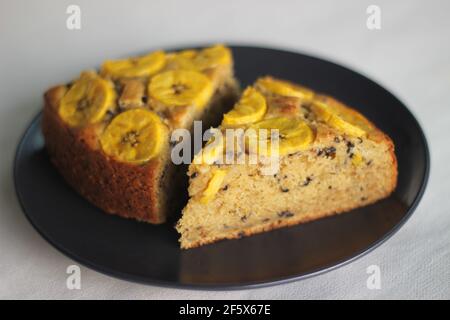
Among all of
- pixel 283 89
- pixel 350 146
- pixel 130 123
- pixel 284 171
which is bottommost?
pixel 284 171

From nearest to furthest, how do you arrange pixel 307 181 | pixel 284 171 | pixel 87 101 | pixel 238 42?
pixel 284 171, pixel 307 181, pixel 87 101, pixel 238 42

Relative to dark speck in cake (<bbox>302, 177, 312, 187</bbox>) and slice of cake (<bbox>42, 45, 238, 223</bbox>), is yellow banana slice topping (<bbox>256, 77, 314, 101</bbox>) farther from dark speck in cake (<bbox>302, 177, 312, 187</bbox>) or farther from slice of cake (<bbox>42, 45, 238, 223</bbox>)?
Result: dark speck in cake (<bbox>302, 177, 312, 187</bbox>)

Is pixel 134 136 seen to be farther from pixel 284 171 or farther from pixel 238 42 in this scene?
pixel 238 42

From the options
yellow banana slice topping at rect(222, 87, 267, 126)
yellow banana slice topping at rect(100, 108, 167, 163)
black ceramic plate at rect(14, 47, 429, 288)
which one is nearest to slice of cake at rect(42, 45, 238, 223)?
yellow banana slice topping at rect(100, 108, 167, 163)

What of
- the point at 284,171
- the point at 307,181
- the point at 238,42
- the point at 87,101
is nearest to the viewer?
the point at 284,171

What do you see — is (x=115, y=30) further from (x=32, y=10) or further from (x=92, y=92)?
(x=92, y=92)

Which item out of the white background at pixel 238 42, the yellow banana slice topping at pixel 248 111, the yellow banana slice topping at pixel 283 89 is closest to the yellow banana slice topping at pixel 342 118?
the yellow banana slice topping at pixel 283 89

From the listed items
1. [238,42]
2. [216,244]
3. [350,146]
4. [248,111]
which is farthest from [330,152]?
[238,42]

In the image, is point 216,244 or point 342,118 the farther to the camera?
point 342,118

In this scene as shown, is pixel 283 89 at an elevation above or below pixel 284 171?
above
